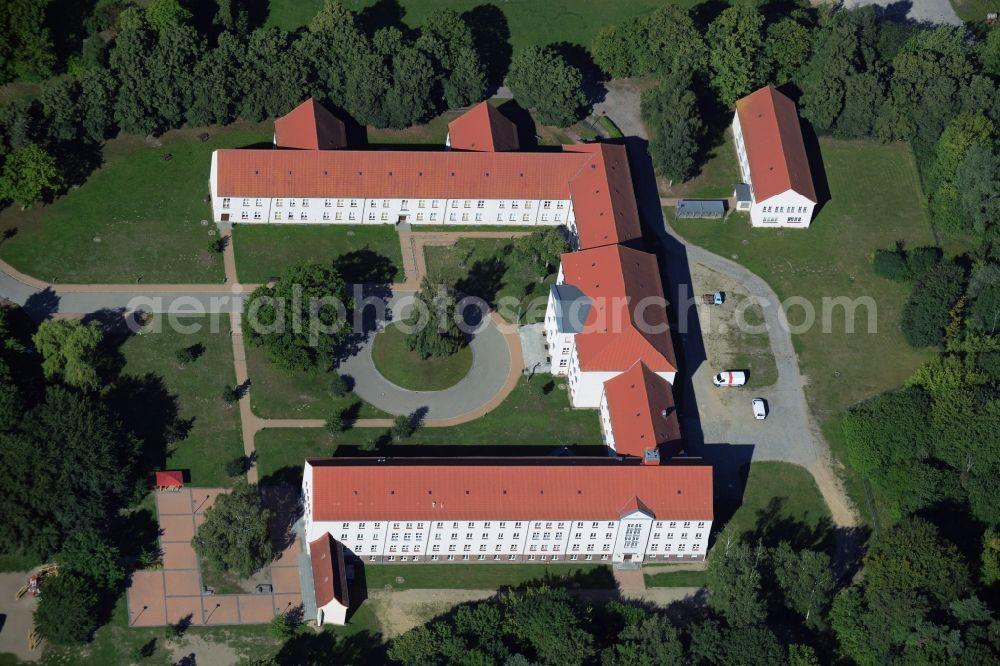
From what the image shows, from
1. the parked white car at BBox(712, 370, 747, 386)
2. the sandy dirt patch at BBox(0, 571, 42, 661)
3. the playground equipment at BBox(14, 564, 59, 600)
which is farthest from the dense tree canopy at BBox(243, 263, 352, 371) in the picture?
the parked white car at BBox(712, 370, 747, 386)

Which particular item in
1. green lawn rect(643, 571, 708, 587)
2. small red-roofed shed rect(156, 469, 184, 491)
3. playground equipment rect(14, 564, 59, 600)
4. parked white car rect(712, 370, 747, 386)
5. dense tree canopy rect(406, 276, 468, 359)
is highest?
dense tree canopy rect(406, 276, 468, 359)

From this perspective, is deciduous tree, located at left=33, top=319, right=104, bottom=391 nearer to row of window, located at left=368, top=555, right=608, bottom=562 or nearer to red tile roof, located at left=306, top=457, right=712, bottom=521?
red tile roof, located at left=306, top=457, right=712, bottom=521

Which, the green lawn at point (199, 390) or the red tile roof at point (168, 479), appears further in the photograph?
the green lawn at point (199, 390)

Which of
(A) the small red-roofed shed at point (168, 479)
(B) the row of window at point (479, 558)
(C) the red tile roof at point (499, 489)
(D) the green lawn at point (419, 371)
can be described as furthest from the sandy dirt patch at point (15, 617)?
(D) the green lawn at point (419, 371)

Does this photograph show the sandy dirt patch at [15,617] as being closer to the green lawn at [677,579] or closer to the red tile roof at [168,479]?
the red tile roof at [168,479]

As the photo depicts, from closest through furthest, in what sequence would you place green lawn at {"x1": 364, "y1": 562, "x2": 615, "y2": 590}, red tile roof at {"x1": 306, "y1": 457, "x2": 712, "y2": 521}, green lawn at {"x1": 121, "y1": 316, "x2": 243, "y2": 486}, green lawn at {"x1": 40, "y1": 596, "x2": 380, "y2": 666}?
1. green lawn at {"x1": 40, "y1": 596, "x2": 380, "y2": 666}
2. red tile roof at {"x1": 306, "y1": 457, "x2": 712, "y2": 521}
3. green lawn at {"x1": 364, "y1": 562, "x2": 615, "y2": 590}
4. green lawn at {"x1": 121, "y1": 316, "x2": 243, "y2": 486}

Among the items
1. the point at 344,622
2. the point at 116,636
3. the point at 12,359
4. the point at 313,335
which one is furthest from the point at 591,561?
the point at 12,359
